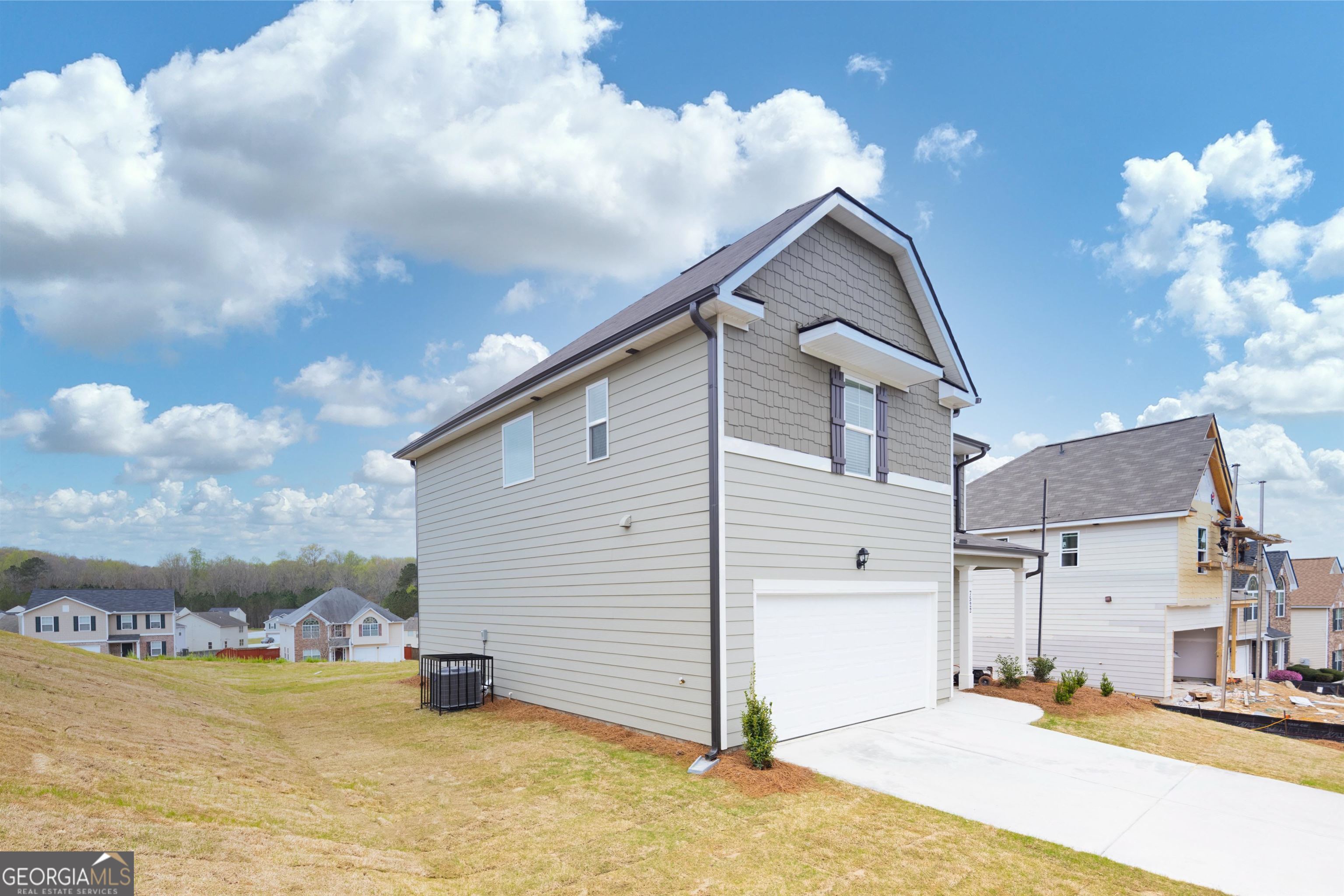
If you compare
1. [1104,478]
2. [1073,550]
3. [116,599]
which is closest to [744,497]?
[1073,550]

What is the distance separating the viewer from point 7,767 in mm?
4863

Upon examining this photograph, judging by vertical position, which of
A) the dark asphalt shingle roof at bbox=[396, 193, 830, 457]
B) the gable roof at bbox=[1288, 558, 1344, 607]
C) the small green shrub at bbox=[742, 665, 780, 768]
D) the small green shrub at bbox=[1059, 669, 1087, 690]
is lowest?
the gable roof at bbox=[1288, 558, 1344, 607]

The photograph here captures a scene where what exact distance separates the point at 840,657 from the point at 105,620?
56.8 m

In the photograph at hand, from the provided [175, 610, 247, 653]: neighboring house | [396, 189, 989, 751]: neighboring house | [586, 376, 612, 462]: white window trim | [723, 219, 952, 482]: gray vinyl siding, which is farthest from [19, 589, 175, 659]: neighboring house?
[723, 219, 952, 482]: gray vinyl siding

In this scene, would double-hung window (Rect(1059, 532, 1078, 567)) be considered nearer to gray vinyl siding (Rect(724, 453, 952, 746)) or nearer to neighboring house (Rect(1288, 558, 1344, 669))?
gray vinyl siding (Rect(724, 453, 952, 746))

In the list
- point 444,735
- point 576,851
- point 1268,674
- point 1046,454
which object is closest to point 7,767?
point 576,851

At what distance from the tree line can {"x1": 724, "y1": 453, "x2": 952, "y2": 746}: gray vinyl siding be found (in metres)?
50.3

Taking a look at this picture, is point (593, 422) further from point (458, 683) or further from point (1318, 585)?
point (1318, 585)

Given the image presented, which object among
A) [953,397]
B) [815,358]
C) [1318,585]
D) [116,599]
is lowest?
[116,599]

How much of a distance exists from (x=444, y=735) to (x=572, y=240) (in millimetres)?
10884

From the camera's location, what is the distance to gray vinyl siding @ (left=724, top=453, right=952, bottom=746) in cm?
789

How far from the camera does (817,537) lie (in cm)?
918

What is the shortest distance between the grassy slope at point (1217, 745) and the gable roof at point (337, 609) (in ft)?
161

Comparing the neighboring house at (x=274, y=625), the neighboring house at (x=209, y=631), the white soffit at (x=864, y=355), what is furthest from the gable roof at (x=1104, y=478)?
the neighboring house at (x=209, y=631)
